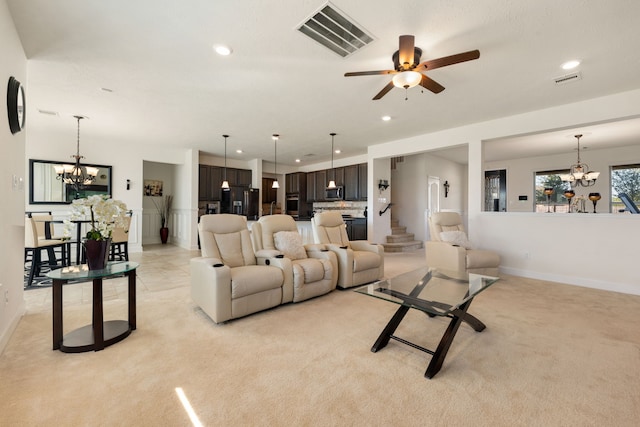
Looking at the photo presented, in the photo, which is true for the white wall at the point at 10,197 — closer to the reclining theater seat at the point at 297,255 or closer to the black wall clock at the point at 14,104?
the black wall clock at the point at 14,104

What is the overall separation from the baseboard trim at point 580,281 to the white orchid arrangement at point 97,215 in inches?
216

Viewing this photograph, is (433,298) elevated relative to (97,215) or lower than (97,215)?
lower

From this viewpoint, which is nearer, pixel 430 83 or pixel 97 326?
pixel 97 326

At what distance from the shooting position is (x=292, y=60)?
2949 mm

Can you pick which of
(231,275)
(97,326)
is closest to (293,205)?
(231,275)

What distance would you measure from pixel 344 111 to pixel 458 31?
7.29ft

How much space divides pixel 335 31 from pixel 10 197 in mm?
3100

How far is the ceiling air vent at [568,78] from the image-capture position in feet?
10.6

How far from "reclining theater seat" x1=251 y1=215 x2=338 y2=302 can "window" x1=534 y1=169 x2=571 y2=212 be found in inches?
292

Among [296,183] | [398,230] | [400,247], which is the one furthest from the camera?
[296,183]

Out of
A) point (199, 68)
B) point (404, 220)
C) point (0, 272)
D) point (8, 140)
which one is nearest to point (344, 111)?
point (199, 68)

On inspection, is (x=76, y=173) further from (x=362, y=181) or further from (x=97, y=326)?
(x=362, y=181)

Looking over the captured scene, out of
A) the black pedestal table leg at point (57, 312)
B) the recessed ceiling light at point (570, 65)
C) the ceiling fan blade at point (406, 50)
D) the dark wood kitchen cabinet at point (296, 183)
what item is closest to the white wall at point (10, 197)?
the black pedestal table leg at point (57, 312)

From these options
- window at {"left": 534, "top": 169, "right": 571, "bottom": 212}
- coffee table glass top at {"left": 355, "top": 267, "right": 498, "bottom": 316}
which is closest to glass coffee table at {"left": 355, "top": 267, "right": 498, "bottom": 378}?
coffee table glass top at {"left": 355, "top": 267, "right": 498, "bottom": 316}
